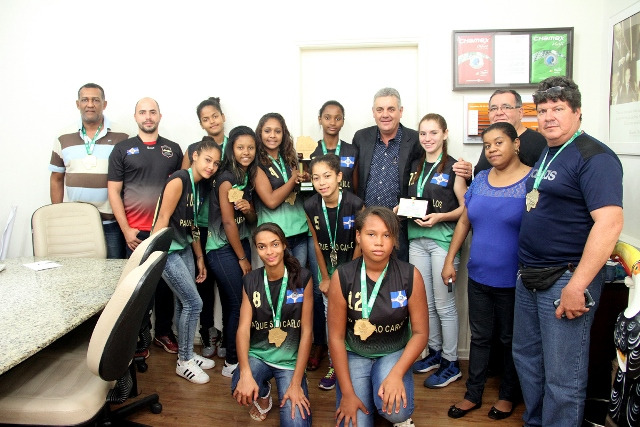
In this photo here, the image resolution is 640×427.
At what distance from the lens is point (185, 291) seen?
275cm

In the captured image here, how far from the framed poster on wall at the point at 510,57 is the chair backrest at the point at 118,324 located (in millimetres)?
2296

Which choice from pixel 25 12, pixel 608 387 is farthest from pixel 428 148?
pixel 25 12

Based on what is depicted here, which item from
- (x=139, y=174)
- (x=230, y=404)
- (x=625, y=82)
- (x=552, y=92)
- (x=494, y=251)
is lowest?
(x=230, y=404)

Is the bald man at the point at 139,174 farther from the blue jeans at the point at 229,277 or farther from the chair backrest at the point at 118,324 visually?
the chair backrest at the point at 118,324

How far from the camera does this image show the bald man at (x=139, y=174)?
2.95m

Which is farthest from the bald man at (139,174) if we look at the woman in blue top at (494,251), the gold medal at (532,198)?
the gold medal at (532,198)

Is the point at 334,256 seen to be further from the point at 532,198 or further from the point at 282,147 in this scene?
the point at 532,198

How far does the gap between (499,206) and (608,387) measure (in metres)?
1.12

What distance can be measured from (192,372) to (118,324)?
1.41 m

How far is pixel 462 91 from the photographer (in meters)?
3.00

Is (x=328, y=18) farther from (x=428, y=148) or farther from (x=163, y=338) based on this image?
(x=163, y=338)

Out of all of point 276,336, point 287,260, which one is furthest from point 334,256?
point 276,336

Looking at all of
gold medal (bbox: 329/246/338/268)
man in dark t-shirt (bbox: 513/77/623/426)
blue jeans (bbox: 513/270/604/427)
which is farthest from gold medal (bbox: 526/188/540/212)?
gold medal (bbox: 329/246/338/268)

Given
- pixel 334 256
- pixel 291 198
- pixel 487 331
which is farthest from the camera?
pixel 291 198
